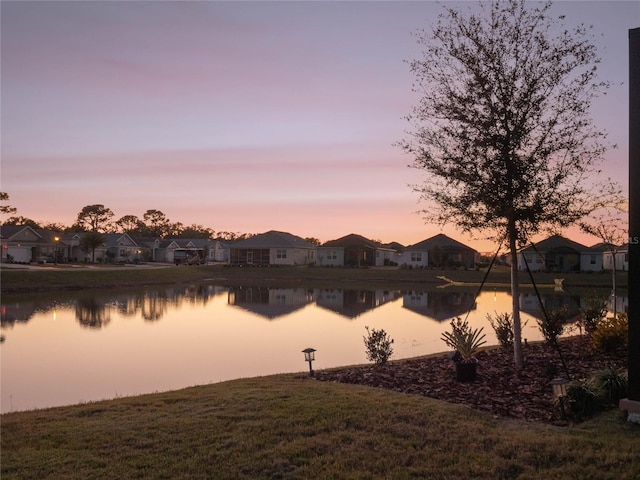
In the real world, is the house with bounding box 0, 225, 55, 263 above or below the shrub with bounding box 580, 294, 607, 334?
above

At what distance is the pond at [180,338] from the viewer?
12.3m

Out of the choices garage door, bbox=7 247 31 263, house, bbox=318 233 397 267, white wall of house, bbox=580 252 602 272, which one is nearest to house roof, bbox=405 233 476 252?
house, bbox=318 233 397 267

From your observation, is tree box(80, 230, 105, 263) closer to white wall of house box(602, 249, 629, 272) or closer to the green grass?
white wall of house box(602, 249, 629, 272)

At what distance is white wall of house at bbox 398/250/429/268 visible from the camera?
65.8 m

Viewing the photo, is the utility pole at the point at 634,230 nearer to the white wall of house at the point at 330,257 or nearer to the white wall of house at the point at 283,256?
the white wall of house at the point at 330,257

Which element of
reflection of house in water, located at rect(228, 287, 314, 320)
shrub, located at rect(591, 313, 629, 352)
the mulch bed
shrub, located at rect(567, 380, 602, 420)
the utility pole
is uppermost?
the utility pole

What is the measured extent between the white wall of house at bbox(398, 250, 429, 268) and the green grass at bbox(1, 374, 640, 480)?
192 feet

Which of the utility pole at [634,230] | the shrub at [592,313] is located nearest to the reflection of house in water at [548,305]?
the shrub at [592,313]

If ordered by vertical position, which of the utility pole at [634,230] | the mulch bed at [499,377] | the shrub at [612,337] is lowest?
the mulch bed at [499,377]

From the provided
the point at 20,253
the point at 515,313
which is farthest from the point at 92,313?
the point at 20,253

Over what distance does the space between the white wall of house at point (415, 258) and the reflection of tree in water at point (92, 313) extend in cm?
4235

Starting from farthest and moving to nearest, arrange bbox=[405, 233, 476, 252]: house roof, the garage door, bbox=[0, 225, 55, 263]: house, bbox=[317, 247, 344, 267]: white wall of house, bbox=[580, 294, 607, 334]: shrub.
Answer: bbox=[317, 247, 344, 267]: white wall of house → bbox=[405, 233, 476, 252]: house roof → the garage door → bbox=[0, 225, 55, 263]: house → bbox=[580, 294, 607, 334]: shrub

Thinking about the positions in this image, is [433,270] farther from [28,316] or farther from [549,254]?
[28,316]

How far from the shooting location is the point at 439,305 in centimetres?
3028
